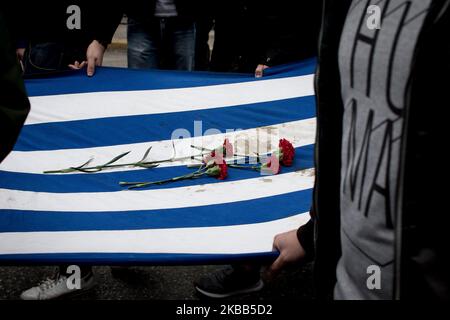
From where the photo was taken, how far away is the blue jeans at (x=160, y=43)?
236 cm

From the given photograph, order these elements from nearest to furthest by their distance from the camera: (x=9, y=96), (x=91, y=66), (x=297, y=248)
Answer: (x=9, y=96) → (x=297, y=248) → (x=91, y=66)

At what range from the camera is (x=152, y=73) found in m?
2.25

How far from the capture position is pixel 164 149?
205cm

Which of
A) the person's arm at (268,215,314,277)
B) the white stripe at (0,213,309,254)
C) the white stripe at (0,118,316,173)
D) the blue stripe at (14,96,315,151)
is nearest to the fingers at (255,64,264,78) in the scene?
the blue stripe at (14,96,315,151)

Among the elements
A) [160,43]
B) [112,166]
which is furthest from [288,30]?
[112,166]

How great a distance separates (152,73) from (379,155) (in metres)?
1.85

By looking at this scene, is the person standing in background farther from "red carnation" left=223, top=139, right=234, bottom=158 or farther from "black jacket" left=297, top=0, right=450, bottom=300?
"black jacket" left=297, top=0, right=450, bottom=300

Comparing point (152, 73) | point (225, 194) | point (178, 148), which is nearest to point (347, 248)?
point (225, 194)

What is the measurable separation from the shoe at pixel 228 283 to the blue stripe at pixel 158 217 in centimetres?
34

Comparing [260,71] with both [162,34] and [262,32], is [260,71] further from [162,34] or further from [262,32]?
[162,34]

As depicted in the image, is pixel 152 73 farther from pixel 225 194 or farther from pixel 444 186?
pixel 444 186

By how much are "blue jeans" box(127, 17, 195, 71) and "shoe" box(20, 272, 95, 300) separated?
120cm

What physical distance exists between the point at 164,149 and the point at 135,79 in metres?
0.43

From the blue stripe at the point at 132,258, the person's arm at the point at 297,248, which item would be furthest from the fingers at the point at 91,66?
the person's arm at the point at 297,248
